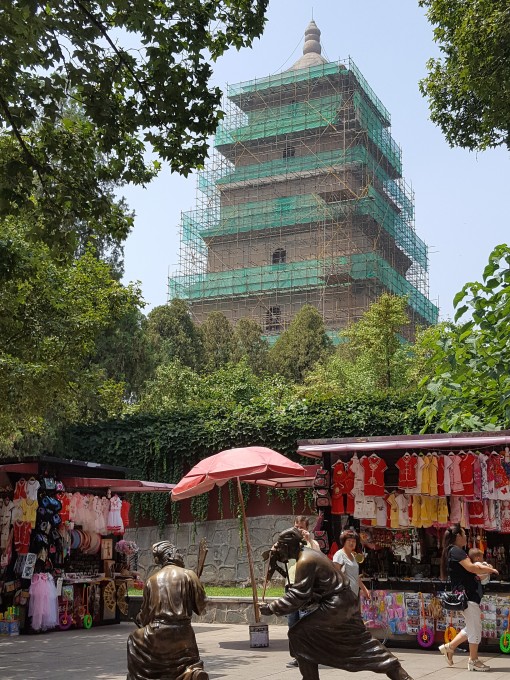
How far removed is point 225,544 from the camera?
20469 mm

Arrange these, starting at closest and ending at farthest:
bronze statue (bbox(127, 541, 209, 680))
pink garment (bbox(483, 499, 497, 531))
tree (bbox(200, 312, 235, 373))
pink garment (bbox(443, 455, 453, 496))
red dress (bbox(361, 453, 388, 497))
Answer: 1. bronze statue (bbox(127, 541, 209, 680))
2. pink garment (bbox(443, 455, 453, 496))
3. pink garment (bbox(483, 499, 497, 531))
4. red dress (bbox(361, 453, 388, 497))
5. tree (bbox(200, 312, 235, 373))

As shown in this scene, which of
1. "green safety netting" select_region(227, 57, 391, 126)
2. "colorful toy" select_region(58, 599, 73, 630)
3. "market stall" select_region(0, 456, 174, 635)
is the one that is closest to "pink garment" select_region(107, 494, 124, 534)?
"market stall" select_region(0, 456, 174, 635)

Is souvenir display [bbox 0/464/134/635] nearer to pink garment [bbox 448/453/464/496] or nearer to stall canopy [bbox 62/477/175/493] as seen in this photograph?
stall canopy [bbox 62/477/175/493]

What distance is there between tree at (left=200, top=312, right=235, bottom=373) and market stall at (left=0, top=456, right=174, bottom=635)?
24276 mm

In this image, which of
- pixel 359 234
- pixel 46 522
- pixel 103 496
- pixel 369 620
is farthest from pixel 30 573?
pixel 359 234

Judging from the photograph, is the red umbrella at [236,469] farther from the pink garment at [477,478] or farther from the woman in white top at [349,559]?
the pink garment at [477,478]

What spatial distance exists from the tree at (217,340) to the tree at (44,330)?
73.7 ft

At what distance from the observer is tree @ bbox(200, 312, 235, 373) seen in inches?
1615

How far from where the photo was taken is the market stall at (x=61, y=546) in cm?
1373

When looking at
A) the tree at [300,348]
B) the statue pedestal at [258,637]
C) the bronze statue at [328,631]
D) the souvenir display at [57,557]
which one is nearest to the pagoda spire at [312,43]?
the tree at [300,348]

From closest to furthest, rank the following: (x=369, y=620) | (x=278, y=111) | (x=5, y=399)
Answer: (x=369, y=620), (x=5, y=399), (x=278, y=111)

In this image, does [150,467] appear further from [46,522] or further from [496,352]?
[496,352]

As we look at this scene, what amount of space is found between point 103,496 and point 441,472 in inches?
279

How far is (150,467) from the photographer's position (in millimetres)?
22719
